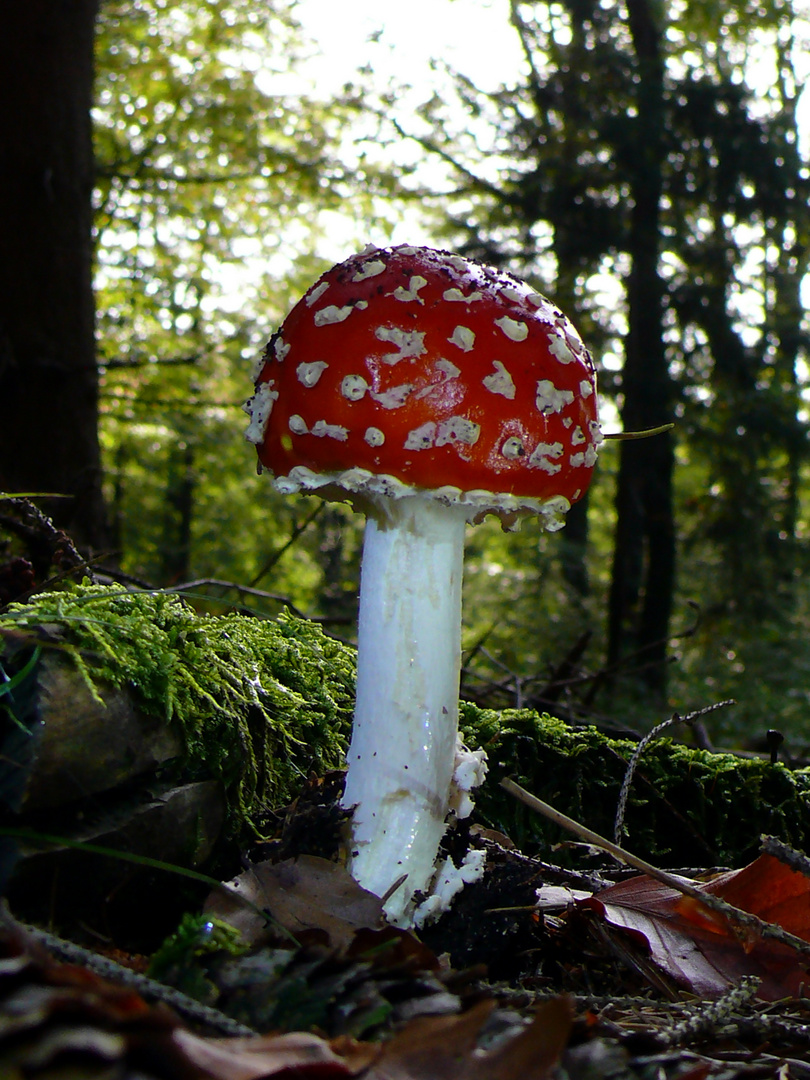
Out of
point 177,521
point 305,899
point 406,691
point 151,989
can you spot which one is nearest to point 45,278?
point 406,691

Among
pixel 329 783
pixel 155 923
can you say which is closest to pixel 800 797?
pixel 329 783

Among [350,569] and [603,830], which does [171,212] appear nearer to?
[350,569]

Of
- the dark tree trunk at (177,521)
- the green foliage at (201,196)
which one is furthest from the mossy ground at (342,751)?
the dark tree trunk at (177,521)

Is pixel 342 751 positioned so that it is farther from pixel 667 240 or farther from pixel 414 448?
pixel 667 240

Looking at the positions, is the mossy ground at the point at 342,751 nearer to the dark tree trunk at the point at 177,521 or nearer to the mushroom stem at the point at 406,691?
the mushroom stem at the point at 406,691

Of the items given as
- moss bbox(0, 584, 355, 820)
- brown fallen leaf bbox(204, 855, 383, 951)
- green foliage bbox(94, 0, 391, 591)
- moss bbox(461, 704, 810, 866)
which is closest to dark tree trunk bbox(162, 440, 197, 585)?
green foliage bbox(94, 0, 391, 591)

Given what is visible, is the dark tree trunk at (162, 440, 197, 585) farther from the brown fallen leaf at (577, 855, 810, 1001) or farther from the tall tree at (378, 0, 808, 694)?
the brown fallen leaf at (577, 855, 810, 1001)
